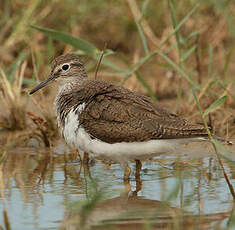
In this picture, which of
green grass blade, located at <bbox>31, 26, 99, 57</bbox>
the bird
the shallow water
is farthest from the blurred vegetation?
the bird

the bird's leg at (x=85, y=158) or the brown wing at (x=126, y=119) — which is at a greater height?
the brown wing at (x=126, y=119)

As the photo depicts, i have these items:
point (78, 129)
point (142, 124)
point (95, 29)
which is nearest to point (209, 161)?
point (142, 124)

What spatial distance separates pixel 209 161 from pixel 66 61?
1.91 metres

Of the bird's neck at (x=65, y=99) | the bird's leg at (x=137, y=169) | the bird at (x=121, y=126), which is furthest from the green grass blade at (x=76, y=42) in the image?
the bird's leg at (x=137, y=169)

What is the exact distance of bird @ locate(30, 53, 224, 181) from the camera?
5.34 meters

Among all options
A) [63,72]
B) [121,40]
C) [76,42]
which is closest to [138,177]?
[63,72]

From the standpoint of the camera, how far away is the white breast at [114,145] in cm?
535

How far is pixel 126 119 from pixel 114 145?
0.90ft

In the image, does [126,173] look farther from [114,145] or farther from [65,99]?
[65,99]

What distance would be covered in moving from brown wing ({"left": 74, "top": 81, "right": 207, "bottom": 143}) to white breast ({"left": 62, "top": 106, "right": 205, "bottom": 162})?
5 centimetres

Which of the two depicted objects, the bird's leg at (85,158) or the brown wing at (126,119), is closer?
the brown wing at (126,119)

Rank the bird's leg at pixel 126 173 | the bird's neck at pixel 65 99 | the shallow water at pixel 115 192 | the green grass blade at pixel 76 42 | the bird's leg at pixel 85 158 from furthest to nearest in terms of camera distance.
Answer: the green grass blade at pixel 76 42, the bird's leg at pixel 85 158, the bird's neck at pixel 65 99, the bird's leg at pixel 126 173, the shallow water at pixel 115 192

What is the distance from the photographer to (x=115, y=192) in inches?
199

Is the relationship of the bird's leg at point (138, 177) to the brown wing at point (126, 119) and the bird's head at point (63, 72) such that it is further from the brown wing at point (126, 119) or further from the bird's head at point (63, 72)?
the bird's head at point (63, 72)
